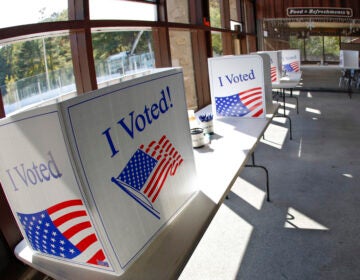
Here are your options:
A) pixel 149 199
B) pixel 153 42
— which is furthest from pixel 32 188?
pixel 153 42

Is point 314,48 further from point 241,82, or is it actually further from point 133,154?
point 133,154

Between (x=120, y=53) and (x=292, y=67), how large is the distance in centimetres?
539

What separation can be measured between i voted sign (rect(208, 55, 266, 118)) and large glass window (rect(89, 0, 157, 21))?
0.82 m

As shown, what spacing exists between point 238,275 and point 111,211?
1345 millimetres

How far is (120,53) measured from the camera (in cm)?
292

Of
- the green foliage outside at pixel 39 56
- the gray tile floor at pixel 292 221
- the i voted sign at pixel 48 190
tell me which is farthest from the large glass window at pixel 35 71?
the gray tile floor at pixel 292 221

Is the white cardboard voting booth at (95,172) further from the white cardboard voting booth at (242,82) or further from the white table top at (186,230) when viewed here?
the white cardboard voting booth at (242,82)

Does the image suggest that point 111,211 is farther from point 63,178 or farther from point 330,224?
point 330,224

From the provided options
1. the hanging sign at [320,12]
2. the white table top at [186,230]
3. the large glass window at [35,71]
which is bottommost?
the white table top at [186,230]

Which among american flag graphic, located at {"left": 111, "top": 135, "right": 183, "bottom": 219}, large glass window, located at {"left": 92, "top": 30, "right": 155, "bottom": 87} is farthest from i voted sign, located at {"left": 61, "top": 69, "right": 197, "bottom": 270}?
large glass window, located at {"left": 92, "top": 30, "right": 155, "bottom": 87}

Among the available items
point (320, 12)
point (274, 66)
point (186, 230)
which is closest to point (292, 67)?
point (274, 66)

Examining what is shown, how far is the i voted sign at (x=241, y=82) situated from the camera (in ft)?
9.56

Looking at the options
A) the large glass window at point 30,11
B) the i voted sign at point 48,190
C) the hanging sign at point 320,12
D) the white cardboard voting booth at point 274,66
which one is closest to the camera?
the i voted sign at point 48,190

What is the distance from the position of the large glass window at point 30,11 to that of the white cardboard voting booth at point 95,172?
3.67 feet
